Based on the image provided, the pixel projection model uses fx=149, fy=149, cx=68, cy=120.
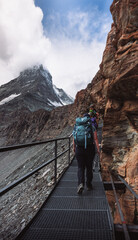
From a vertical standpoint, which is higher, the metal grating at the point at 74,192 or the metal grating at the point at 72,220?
the metal grating at the point at 74,192

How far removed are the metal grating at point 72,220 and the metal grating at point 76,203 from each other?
15 centimetres

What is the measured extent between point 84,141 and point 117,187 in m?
2.40

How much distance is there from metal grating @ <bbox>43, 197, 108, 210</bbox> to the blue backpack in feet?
3.73

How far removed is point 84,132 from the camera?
3.13m

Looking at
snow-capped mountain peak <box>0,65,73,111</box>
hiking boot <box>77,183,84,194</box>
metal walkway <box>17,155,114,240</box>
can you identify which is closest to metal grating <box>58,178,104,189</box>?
metal walkway <box>17,155,114,240</box>

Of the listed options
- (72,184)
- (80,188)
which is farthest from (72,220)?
(72,184)

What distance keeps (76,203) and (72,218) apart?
525mm

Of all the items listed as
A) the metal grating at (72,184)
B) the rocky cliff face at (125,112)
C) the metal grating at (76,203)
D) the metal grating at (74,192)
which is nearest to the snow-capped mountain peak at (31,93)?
the rocky cliff face at (125,112)

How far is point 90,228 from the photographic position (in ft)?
7.22

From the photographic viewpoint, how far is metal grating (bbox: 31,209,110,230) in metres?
2.27

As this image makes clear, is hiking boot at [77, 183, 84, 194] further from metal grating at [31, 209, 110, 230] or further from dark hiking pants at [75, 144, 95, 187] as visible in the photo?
metal grating at [31, 209, 110, 230]

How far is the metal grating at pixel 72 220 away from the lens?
227 cm

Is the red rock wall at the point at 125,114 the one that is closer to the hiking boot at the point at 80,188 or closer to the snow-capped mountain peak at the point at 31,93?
the hiking boot at the point at 80,188

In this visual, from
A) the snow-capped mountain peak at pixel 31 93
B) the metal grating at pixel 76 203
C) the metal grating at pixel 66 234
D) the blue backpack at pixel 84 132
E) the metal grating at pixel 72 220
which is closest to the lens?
the metal grating at pixel 66 234
